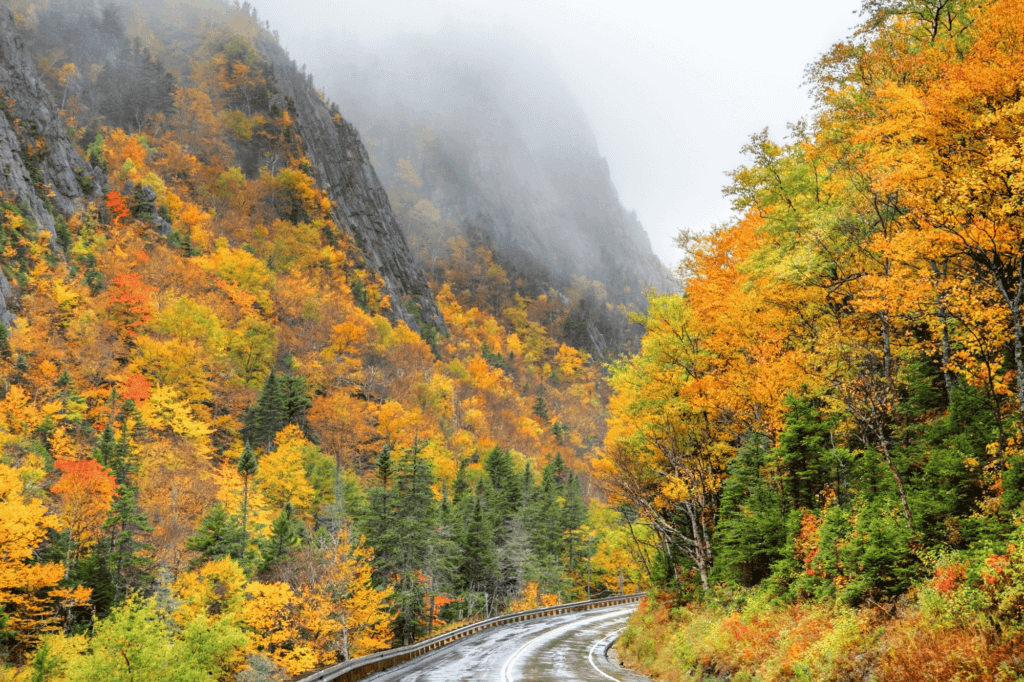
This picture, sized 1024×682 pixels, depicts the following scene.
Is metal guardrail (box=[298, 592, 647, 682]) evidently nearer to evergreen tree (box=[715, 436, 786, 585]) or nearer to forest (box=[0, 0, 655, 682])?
forest (box=[0, 0, 655, 682])

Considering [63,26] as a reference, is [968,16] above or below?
below

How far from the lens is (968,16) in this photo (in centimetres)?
1349

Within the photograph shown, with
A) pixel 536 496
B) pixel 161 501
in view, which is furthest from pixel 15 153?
pixel 536 496

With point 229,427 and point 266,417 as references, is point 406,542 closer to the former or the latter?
point 266,417

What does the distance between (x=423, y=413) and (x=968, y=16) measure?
6000cm

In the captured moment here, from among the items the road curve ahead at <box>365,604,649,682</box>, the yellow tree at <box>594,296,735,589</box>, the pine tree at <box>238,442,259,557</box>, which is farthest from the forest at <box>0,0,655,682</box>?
the road curve ahead at <box>365,604,649,682</box>

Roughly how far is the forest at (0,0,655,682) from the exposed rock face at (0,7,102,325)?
0.91 m

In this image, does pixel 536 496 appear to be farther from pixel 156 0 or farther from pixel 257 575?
pixel 156 0

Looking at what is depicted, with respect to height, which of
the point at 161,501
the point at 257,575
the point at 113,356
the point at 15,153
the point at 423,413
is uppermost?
the point at 15,153

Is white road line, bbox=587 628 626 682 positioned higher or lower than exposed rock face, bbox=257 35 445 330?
lower

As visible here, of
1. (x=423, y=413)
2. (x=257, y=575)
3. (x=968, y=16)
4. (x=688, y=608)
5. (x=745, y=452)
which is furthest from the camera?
(x=423, y=413)

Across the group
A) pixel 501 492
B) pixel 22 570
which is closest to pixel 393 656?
pixel 22 570

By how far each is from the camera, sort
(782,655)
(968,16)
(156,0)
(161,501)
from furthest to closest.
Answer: (156,0) → (161,501) → (968,16) → (782,655)

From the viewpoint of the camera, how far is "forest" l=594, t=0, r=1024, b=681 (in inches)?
353
